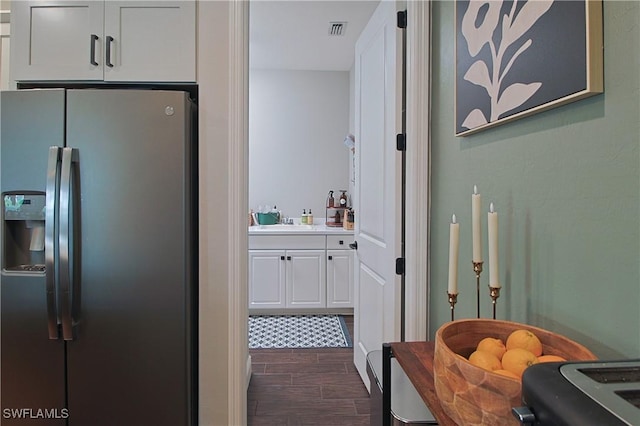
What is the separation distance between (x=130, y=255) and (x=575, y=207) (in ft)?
5.22

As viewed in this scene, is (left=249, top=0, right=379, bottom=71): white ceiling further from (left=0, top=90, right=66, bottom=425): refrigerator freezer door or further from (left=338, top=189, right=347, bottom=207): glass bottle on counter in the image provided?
(left=0, top=90, right=66, bottom=425): refrigerator freezer door

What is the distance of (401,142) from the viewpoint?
1841 mm

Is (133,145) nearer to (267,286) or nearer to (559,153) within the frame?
(559,153)

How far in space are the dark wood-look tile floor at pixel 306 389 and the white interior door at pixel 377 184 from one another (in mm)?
158

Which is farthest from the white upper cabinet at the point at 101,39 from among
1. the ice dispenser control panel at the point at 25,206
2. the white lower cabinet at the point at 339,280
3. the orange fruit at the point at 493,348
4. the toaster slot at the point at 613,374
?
the white lower cabinet at the point at 339,280

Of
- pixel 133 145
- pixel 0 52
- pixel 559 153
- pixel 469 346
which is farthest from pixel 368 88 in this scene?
pixel 0 52

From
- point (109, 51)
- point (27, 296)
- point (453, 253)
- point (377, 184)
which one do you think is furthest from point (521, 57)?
point (27, 296)

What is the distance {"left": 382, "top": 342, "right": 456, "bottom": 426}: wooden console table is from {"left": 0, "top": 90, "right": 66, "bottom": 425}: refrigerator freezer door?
1.39 meters

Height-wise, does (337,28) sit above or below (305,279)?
above

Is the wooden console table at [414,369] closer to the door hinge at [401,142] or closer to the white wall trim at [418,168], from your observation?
the white wall trim at [418,168]

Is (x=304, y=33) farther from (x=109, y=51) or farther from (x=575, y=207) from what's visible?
(x=575, y=207)

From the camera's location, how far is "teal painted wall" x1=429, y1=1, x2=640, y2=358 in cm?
74

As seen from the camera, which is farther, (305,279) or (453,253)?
(305,279)

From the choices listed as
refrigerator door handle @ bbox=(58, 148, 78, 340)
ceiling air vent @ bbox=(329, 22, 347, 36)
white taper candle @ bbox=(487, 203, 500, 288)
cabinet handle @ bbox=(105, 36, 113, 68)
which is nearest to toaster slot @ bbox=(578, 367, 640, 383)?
white taper candle @ bbox=(487, 203, 500, 288)
